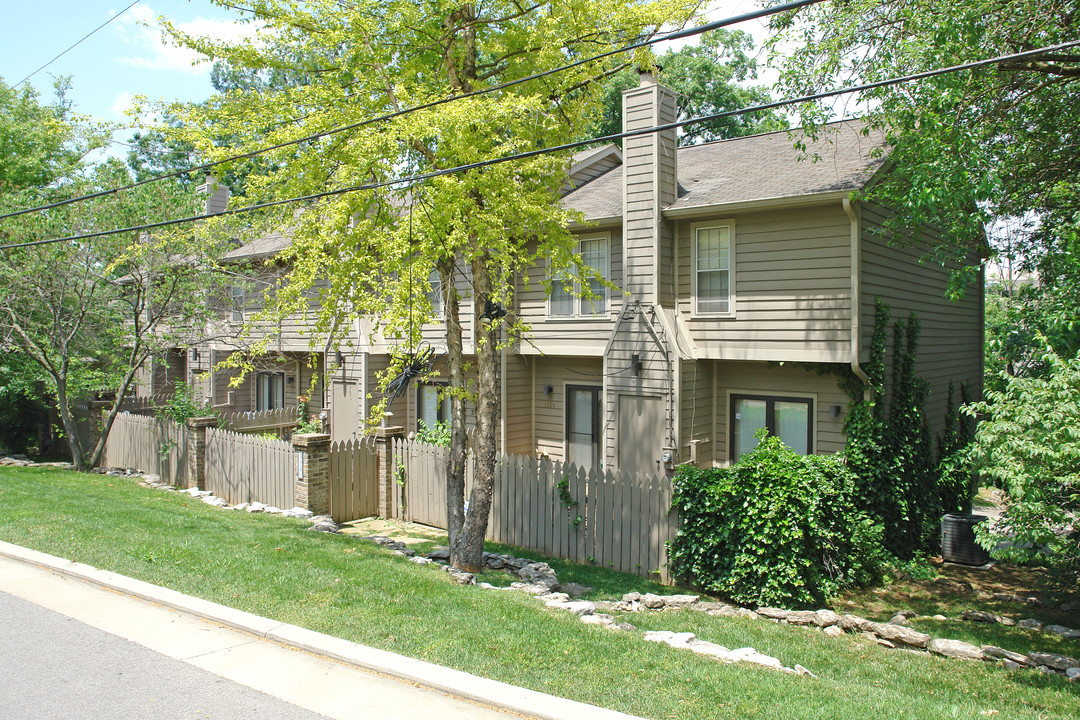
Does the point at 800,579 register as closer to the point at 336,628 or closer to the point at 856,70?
the point at 336,628

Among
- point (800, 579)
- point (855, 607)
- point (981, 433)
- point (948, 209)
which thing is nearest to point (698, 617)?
point (800, 579)

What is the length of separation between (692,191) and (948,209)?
15.8ft

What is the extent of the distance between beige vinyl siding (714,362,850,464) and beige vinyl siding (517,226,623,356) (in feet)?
8.20

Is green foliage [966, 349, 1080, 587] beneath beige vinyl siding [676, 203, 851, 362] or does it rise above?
beneath

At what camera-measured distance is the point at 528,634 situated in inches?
266

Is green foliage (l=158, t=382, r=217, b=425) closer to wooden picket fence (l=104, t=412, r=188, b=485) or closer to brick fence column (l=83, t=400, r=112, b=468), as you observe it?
wooden picket fence (l=104, t=412, r=188, b=485)

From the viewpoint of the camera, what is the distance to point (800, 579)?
32.7 ft

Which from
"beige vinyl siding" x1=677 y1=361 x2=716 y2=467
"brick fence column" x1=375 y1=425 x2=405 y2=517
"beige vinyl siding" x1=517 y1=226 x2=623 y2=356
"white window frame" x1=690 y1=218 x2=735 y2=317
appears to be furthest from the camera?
"beige vinyl siding" x1=517 y1=226 x2=623 y2=356

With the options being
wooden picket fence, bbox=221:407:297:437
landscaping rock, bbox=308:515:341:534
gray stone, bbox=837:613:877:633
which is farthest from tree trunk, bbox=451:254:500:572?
wooden picket fence, bbox=221:407:297:437

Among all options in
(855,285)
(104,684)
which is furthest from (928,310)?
(104,684)

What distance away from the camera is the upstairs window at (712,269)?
44.5 ft

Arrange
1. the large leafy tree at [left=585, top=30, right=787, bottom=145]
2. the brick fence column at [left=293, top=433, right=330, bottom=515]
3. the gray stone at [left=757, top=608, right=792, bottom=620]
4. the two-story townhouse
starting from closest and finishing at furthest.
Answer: the gray stone at [left=757, top=608, right=792, bottom=620]
the two-story townhouse
the brick fence column at [left=293, top=433, right=330, bottom=515]
the large leafy tree at [left=585, top=30, right=787, bottom=145]

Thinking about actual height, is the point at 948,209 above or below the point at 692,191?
below

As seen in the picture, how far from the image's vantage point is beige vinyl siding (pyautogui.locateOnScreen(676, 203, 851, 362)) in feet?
40.0
